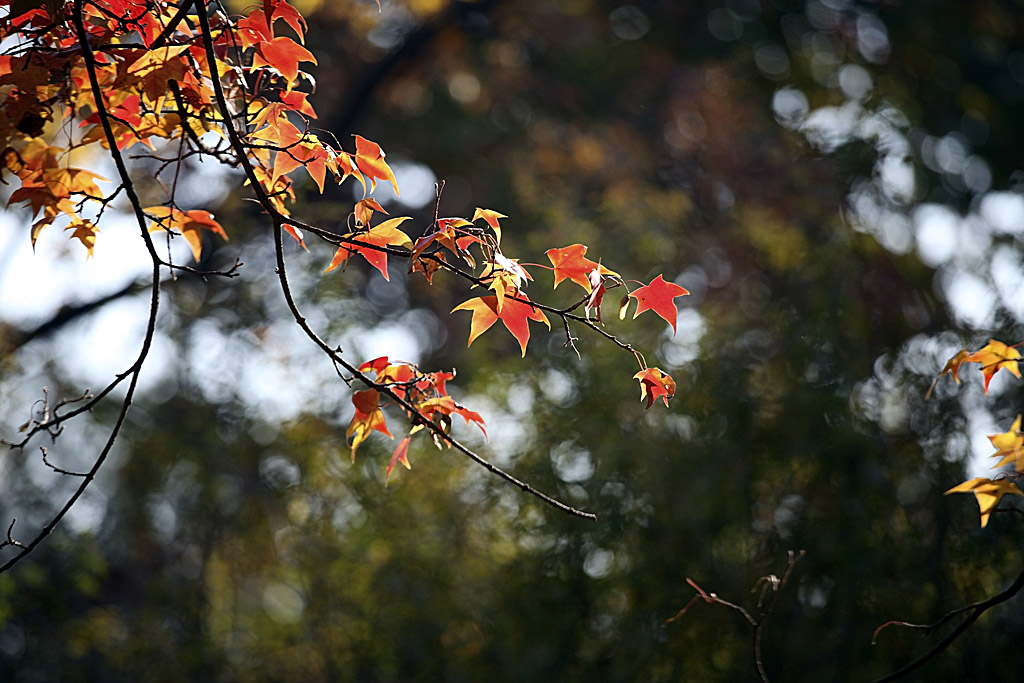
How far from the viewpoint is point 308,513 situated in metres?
2.69

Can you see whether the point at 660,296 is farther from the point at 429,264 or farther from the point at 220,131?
the point at 220,131

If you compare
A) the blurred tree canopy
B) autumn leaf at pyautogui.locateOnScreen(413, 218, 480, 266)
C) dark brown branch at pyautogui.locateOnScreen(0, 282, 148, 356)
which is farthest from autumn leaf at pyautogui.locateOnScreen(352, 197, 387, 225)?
dark brown branch at pyautogui.locateOnScreen(0, 282, 148, 356)

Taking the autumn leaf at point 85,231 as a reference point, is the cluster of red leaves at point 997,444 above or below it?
below

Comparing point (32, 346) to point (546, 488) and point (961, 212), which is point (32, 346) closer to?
point (546, 488)

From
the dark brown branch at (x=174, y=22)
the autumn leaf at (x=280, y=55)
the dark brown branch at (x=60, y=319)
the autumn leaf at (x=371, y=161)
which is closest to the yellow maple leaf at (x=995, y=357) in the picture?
the autumn leaf at (x=371, y=161)

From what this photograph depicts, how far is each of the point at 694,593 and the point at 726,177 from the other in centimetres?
306

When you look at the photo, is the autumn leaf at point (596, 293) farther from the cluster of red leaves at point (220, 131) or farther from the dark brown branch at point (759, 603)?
the dark brown branch at point (759, 603)

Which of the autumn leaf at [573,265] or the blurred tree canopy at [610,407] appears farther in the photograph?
the blurred tree canopy at [610,407]

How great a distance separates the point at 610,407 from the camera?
92.2 inches

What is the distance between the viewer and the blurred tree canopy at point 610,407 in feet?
6.91

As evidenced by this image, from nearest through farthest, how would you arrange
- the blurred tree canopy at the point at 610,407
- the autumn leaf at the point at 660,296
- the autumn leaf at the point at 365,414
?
the autumn leaf at the point at 660,296
the autumn leaf at the point at 365,414
the blurred tree canopy at the point at 610,407

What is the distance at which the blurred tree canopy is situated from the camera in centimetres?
211

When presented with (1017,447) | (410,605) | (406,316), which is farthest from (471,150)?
(1017,447)

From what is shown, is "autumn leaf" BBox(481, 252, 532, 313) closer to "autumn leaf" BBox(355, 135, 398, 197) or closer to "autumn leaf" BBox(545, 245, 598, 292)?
"autumn leaf" BBox(545, 245, 598, 292)
